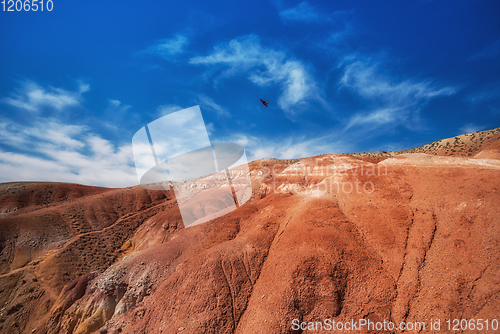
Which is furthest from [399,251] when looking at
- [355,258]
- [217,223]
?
[217,223]

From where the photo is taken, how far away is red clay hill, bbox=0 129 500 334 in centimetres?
1164

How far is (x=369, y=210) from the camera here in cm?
1766

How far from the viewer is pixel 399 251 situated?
14125mm

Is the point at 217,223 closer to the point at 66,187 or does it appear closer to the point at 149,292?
the point at 149,292

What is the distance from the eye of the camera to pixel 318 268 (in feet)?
45.9

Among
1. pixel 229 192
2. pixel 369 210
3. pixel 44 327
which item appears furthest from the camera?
pixel 229 192

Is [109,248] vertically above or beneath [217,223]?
beneath

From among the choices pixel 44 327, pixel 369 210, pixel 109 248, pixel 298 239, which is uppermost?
pixel 369 210

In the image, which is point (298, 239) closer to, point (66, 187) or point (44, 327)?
point (44, 327)

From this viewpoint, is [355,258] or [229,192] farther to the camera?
[229,192]

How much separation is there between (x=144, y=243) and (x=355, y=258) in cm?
3524

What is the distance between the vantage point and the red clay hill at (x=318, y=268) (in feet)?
38.2

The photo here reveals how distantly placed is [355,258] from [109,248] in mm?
42616

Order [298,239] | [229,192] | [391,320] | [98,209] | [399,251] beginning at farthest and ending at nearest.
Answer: [98,209]
[229,192]
[298,239]
[399,251]
[391,320]
